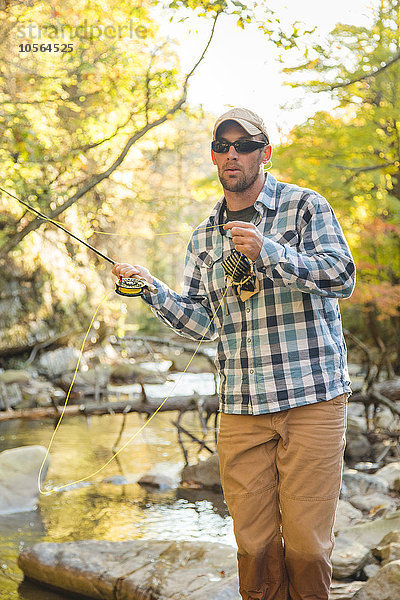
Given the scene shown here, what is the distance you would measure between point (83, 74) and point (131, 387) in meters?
6.72

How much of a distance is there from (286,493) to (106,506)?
12.0 ft

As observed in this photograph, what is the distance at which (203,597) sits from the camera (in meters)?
3.14

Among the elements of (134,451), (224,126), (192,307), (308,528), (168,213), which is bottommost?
(134,451)

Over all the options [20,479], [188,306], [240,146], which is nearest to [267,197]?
[240,146]

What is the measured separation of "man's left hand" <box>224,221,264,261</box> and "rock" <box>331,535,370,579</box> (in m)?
2.22

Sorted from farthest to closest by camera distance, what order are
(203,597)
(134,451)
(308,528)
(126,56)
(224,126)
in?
(134,451) → (126,56) → (203,597) → (224,126) → (308,528)

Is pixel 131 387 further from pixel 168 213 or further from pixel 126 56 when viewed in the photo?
pixel 126 56

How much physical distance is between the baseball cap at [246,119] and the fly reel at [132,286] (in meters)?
0.58

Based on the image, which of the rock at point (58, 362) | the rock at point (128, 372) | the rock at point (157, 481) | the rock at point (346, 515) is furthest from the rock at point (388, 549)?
the rock at point (58, 362)

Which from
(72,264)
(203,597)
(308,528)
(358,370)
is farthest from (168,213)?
(308,528)

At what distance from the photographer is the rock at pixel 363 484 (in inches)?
226

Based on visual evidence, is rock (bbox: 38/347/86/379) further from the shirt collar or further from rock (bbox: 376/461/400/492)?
the shirt collar

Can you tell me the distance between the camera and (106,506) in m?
5.57

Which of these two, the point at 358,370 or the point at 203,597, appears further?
the point at 358,370
